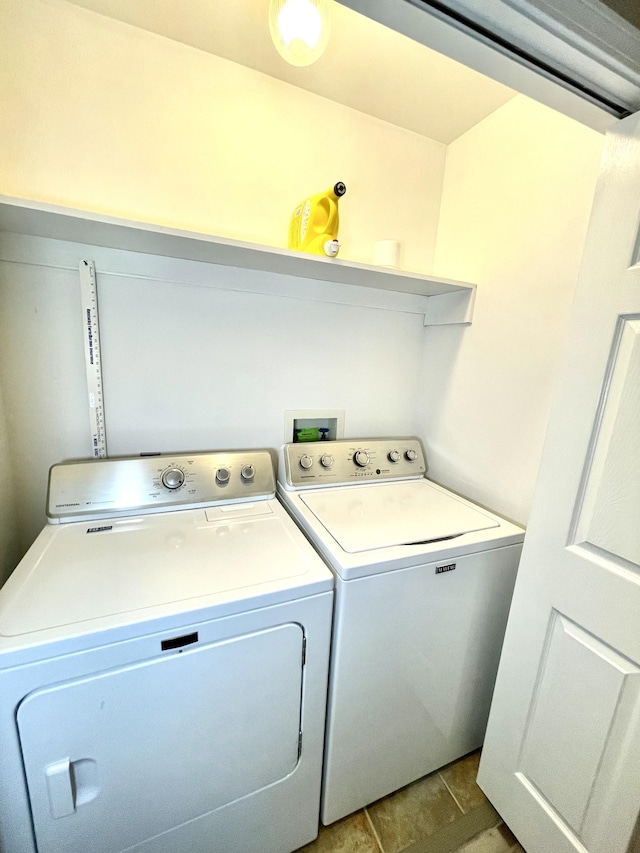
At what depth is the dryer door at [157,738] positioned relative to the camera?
76cm

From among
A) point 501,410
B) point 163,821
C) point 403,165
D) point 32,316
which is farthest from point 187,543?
point 403,165

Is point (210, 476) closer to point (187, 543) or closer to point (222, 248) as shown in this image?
point (187, 543)

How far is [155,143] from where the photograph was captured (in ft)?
4.08

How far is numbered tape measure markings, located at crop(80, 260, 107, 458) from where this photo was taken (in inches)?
48.1

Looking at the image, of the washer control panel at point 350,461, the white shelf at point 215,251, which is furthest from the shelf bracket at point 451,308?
the washer control panel at point 350,461

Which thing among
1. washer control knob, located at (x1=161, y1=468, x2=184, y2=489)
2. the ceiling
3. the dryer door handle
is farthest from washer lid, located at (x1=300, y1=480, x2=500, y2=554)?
the ceiling

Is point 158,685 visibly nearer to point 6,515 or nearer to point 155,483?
point 155,483

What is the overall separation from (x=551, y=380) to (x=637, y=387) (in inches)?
17.8

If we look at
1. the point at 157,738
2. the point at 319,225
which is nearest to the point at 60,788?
the point at 157,738

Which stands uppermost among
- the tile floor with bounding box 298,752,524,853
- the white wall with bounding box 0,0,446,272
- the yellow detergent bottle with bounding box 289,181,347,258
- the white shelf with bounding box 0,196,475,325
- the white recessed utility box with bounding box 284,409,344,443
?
the white wall with bounding box 0,0,446,272

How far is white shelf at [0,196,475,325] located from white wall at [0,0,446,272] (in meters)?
0.14

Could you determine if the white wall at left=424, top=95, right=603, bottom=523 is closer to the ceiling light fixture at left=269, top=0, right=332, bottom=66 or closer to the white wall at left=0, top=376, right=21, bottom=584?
the ceiling light fixture at left=269, top=0, right=332, bottom=66

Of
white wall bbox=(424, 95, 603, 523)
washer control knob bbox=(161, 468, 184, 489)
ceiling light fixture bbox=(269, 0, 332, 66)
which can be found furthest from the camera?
washer control knob bbox=(161, 468, 184, 489)

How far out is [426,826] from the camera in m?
1.24
